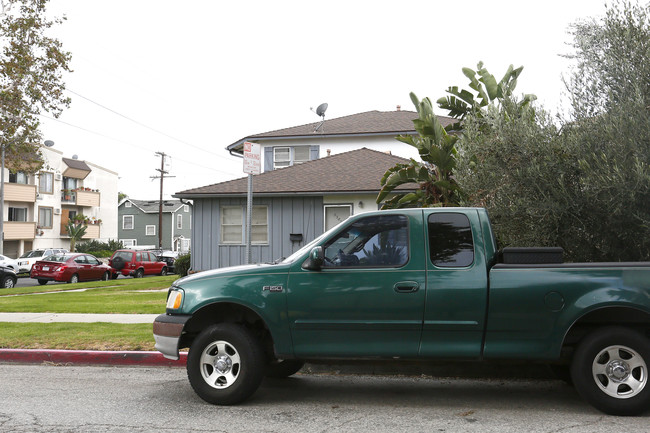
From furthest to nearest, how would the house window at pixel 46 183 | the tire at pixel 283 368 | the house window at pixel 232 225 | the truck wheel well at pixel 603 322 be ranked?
1. the house window at pixel 46 183
2. the house window at pixel 232 225
3. the tire at pixel 283 368
4. the truck wheel well at pixel 603 322

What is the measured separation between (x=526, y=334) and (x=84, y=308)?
10.8m

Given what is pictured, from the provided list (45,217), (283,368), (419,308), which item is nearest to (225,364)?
(283,368)

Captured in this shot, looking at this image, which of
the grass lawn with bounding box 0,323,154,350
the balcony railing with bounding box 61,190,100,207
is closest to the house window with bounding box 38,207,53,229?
the balcony railing with bounding box 61,190,100,207

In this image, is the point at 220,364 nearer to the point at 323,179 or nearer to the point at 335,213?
the point at 335,213

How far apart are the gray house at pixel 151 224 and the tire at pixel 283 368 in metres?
65.5

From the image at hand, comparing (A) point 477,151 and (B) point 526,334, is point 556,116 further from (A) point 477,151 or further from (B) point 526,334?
(B) point 526,334

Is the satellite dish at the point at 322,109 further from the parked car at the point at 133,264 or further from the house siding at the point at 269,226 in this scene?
the parked car at the point at 133,264

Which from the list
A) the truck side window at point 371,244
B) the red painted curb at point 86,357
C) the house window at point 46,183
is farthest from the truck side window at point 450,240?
the house window at point 46,183

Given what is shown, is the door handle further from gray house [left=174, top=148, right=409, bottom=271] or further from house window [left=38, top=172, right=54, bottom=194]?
house window [left=38, top=172, right=54, bottom=194]

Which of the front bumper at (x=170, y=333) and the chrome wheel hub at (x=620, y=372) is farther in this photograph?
the front bumper at (x=170, y=333)

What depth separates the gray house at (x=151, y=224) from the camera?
7144 centimetres

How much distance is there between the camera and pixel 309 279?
5824mm

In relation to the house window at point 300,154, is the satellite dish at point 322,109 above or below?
above

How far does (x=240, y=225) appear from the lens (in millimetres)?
20938
